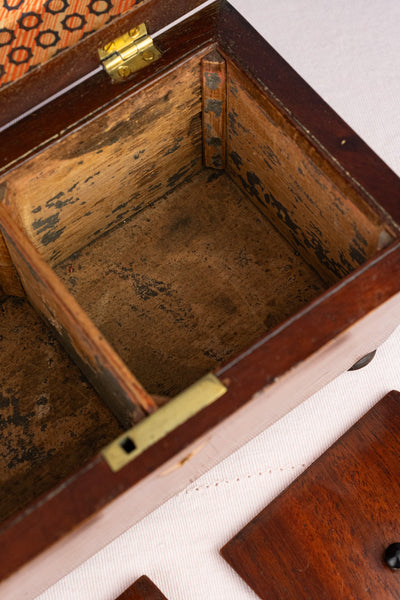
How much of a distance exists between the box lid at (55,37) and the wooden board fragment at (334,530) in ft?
2.67

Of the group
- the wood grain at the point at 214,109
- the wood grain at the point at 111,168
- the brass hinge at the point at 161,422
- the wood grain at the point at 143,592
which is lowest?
the wood grain at the point at 143,592

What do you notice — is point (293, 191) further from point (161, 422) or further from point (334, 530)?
point (334, 530)

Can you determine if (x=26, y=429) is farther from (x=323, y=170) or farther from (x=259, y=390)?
(x=323, y=170)

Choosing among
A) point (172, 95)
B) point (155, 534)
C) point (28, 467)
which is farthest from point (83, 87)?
point (155, 534)

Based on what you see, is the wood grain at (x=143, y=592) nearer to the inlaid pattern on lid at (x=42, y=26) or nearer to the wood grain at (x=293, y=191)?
the wood grain at (x=293, y=191)

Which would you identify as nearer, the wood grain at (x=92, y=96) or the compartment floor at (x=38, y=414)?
the wood grain at (x=92, y=96)

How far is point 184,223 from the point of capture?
1.36 meters


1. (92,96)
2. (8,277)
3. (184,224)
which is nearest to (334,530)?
(184,224)

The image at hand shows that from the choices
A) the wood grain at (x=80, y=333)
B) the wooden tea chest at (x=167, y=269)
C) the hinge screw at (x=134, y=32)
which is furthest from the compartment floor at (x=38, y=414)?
Answer: the hinge screw at (x=134, y=32)

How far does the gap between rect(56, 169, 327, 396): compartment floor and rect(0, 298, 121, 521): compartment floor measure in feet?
0.31

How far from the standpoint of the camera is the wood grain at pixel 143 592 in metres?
1.25

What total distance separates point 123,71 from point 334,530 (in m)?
0.87

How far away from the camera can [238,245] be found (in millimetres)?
1336

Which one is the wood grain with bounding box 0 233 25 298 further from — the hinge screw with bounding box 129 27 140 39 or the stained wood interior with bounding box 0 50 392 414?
the hinge screw with bounding box 129 27 140 39
